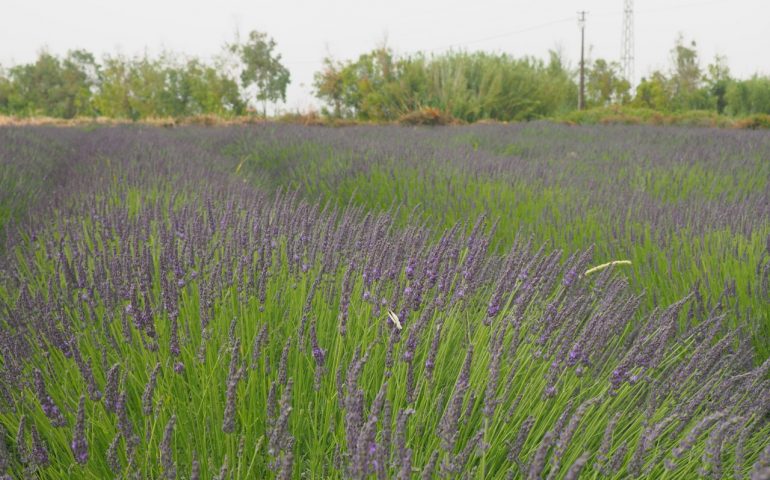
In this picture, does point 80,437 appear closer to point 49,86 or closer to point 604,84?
point 604,84

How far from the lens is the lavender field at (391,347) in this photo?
1.11 meters

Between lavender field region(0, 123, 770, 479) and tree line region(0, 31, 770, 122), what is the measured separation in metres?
12.7

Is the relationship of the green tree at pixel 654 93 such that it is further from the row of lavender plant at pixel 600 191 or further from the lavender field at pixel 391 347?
the lavender field at pixel 391 347

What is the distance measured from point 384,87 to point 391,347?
18.8 metres

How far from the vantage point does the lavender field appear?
3.63 feet

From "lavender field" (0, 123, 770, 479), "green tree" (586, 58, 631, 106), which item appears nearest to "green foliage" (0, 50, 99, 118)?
"green tree" (586, 58, 631, 106)

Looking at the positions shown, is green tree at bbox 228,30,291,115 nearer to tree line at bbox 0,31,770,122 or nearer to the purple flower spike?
tree line at bbox 0,31,770,122

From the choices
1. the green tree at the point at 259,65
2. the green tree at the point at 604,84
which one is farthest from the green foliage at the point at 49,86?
the green tree at the point at 604,84

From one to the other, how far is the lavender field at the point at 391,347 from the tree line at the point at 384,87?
12705 millimetres

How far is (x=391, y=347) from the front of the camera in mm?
Answer: 1286

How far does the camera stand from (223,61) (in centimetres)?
3294

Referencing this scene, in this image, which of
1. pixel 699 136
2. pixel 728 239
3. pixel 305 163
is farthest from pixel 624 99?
pixel 728 239

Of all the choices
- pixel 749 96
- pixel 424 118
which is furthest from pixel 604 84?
pixel 424 118

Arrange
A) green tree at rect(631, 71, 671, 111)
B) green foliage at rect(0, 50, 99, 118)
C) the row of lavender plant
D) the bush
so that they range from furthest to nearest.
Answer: green foliage at rect(0, 50, 99, 118) < green tree at rect(631, 71, 671, 111) < the bush < the row of lavender plant
